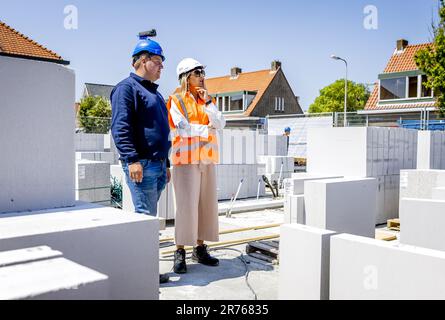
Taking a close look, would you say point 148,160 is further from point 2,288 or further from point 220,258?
point 2,288

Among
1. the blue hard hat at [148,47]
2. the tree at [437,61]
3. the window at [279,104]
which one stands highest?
the window at [279,104]

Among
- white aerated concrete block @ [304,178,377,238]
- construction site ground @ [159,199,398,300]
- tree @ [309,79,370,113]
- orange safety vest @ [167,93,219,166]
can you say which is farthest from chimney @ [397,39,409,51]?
orange safety vest @ [167,93,219,166]

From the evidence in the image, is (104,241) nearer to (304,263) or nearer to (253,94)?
(304,263)

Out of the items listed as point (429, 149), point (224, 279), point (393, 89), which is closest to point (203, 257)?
point (224, 279)

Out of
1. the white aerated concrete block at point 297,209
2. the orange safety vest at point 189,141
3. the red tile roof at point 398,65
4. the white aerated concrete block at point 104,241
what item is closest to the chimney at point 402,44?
the red tile roof at point 398,65

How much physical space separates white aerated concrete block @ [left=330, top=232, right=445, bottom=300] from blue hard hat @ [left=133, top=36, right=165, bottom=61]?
6.84ft

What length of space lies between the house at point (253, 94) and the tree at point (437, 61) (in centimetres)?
1992

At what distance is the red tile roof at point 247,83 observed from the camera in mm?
39406

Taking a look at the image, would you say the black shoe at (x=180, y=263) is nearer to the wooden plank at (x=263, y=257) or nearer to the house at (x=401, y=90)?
the wooden plank at (x=263, y=257)

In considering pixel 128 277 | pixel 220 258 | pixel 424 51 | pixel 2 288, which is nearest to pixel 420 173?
pixel 220 258

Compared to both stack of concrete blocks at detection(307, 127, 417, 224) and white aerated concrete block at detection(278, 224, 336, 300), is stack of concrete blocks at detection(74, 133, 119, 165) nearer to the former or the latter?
stack of concrete blocks at detection(307, 127, 417, 224)

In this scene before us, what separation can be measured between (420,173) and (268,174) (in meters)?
6.47

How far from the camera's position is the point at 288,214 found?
5.49m

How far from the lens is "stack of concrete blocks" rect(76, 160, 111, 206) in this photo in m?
6.38
